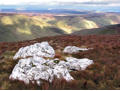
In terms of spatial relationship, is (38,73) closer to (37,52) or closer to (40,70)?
(40,70)

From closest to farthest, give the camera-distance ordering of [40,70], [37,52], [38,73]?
1. [38,73]
2. [40,70]
3. [37,52]

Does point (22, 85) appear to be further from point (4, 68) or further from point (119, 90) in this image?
point (119, 90)

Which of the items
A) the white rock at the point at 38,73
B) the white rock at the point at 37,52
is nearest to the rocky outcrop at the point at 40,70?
the white rock at the point at 38,73

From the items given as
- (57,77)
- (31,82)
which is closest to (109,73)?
(57,77)

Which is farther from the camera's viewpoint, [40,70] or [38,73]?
[40,70]

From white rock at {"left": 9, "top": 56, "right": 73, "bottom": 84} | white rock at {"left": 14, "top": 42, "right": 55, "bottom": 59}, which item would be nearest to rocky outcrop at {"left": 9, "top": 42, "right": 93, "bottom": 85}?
white rock at {"left": 9, "top": 56, "right": 73, "bottom": 84}

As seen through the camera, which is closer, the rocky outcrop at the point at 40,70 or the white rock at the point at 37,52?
the rocky outcrop at the point at 40,70

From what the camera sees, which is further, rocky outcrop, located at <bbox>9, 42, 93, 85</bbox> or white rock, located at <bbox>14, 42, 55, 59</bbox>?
white rock, located at <bbox>14, 42, 55, 59</bbox>

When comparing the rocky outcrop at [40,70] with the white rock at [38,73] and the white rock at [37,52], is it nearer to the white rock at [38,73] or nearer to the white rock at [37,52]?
the white rock at [38,73]

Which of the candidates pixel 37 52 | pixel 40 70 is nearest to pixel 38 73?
pixel 40 70

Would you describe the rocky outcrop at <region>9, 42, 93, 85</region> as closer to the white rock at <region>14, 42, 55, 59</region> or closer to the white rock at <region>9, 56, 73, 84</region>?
the white rock at <region>9, 56, 73, 84</region>

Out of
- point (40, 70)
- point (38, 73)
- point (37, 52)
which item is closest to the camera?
point (38, 73)
